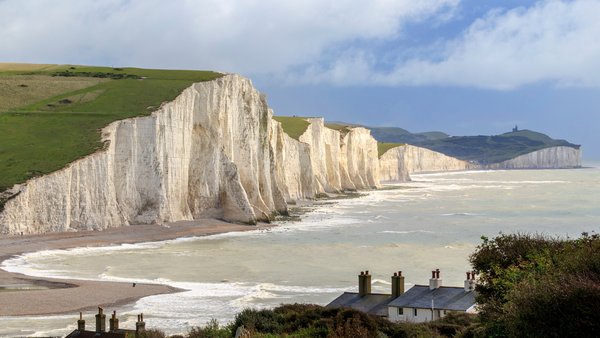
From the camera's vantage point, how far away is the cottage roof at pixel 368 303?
1719cm

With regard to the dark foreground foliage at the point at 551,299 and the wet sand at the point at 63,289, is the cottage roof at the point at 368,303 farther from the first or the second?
the wet sand at the point at 63,289

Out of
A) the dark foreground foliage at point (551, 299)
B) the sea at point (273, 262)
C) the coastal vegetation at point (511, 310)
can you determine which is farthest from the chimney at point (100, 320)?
the dark foreground foliage at point (551, 299)

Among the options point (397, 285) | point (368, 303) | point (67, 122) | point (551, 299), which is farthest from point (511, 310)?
point (67, 122)

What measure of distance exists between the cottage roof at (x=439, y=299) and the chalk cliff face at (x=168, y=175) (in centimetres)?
2983

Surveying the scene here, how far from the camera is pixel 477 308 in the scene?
1419 centimetres

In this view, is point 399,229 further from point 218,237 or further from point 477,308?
point 477,308

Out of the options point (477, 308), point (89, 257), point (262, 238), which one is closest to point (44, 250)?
point (89, 257)

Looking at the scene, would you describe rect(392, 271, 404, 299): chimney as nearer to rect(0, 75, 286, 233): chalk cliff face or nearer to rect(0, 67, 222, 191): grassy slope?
rect(0, 75, 286, 233): chalk cliff face

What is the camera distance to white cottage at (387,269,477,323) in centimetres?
1644

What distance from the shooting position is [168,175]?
47.8 m

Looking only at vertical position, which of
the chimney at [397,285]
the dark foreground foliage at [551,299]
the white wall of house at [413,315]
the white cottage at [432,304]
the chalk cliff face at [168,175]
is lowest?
the white wall of house at [413,315]

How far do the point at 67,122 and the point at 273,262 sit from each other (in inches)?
1082

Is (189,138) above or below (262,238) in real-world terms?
above

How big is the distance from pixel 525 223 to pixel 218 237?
32435 mm
